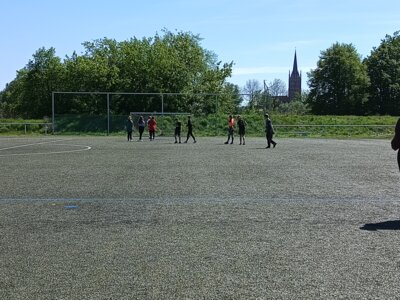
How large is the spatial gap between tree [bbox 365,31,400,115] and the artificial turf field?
7643 cm

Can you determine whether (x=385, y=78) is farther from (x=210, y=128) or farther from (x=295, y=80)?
(x=295, y=80)

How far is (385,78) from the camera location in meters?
85.6

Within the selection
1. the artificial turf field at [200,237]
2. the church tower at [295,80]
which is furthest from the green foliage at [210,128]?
the church tower at [295,80]

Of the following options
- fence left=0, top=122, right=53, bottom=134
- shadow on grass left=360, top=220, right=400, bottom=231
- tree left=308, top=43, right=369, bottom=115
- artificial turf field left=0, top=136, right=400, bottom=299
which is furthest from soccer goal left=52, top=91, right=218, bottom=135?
tree left=308, top=43, right=369, bottom=115

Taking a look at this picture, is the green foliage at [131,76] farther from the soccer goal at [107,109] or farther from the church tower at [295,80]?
the church tower at [295,80]

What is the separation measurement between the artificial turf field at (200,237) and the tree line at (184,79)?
38853 millimetres

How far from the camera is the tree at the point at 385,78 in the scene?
277 feet

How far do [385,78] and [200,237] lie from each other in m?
85.6

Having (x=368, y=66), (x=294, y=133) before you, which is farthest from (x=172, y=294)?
(x=368, y=66)

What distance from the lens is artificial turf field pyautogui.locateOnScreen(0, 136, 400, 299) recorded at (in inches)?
184

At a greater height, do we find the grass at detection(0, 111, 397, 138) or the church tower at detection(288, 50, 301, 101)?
the church tower at detection(288, 50, 301, 101)

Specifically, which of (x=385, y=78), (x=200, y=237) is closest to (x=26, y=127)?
(x=200, y=237)

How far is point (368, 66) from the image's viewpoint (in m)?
91.4

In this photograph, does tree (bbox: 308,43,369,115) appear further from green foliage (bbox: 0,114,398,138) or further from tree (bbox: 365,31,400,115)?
green foliage (bbox: 0,114,398,138)
